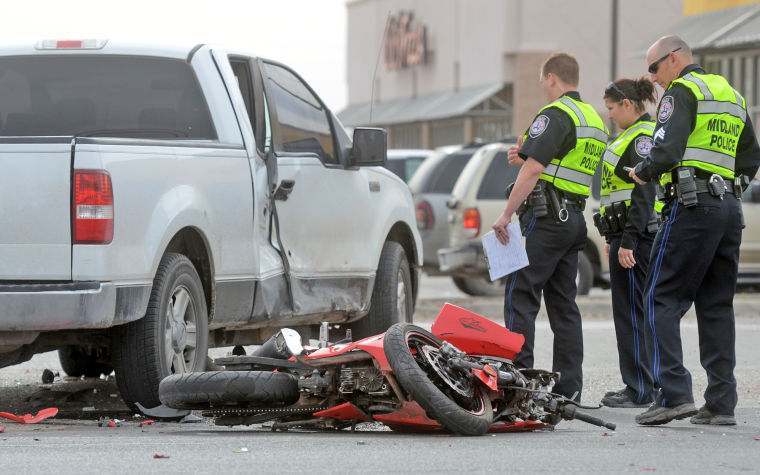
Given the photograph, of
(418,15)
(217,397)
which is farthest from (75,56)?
(418,15)

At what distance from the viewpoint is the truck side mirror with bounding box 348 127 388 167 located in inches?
332

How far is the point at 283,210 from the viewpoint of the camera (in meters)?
7.71

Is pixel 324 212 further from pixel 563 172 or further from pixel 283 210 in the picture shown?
pixel 563 172

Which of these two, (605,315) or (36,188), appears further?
(605,315)

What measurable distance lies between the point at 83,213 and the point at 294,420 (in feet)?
3.96

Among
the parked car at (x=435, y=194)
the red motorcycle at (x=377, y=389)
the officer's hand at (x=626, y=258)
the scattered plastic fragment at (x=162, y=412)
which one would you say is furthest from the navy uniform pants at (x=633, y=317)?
the parked car at (x=435, y=194)

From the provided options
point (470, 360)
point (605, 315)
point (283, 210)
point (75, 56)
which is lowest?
point (605, 315)

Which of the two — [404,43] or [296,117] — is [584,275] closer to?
[296,117]

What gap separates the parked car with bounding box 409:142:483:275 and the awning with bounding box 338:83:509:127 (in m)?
23.2

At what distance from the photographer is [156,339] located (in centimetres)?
659

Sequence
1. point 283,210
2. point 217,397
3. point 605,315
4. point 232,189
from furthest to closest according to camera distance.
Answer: point 605,315 < point 283,210 < point 232,189 < point 217,397

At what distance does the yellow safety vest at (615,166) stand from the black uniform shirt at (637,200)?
3cm

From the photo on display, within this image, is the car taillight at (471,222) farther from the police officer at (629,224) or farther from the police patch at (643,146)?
the police patch at (643,146)

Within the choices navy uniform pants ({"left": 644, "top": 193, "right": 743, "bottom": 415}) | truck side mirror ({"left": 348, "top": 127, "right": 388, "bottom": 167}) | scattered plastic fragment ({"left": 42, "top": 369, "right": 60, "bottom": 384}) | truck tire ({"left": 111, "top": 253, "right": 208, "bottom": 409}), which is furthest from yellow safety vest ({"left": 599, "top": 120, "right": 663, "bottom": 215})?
scattered plastic fragment ({"left": 42, "top": 369, "right": 60, "bottom": 384})
